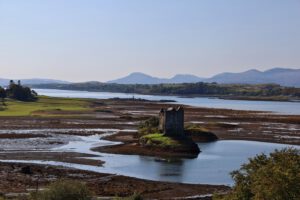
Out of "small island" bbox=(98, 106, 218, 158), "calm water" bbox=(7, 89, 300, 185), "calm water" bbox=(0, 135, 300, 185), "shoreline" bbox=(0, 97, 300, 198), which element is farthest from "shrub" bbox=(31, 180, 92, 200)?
"small island" bbox=(98, 106, 218, 158)

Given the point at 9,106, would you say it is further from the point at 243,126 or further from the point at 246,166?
the point at 246,166

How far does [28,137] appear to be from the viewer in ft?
260

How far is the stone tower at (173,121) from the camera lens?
228 ft

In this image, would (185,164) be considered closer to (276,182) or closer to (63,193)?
(63,193)

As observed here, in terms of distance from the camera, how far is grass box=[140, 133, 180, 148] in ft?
221

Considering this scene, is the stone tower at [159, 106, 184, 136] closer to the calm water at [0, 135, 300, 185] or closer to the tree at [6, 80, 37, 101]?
the calm water at [0, 135, 300, 185]

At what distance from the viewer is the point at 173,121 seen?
69.9 m

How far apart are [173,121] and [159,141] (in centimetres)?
315

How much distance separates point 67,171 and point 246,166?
26796 millimetres

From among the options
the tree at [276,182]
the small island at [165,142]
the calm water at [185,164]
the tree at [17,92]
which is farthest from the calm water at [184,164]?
the tree at [17,92]

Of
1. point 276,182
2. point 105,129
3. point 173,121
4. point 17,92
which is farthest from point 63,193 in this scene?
point 17,92

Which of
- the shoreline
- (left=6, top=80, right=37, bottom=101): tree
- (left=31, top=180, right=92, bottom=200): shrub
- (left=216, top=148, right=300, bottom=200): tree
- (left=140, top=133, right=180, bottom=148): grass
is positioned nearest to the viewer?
(left=216, top=148, right=300, bottom=200): tree

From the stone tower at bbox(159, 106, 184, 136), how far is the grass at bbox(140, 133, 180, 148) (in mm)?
1052

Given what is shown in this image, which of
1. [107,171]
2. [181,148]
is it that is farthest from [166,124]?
[107,171]
